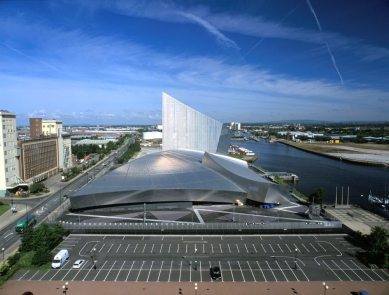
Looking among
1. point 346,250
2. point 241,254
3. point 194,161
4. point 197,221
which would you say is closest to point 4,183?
point 194,161

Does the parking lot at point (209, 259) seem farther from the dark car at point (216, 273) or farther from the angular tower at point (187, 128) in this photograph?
the angular tower at point (187, 128)

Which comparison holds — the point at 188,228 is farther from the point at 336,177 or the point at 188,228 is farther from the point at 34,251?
the point at 336,177

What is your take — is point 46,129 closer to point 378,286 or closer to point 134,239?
point 134,239

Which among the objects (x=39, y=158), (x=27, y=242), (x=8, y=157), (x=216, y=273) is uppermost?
(x=8, y=157)

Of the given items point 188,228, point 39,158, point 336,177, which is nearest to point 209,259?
point 188,228

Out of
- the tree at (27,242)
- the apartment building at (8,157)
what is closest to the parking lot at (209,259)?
the tree at (27,242)
